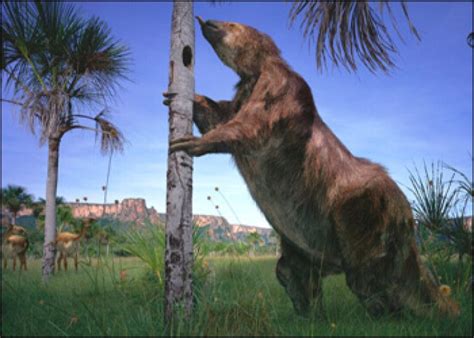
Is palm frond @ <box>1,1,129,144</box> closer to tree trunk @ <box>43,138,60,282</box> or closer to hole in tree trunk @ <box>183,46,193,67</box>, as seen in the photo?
tree trunk @ <box>43,138,60,282</box>

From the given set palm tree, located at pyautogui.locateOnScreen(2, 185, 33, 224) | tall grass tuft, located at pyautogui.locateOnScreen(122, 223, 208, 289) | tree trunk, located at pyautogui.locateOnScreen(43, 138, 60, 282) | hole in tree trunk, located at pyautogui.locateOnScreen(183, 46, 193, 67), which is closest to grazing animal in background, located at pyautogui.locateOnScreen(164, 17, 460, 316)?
hole in tree trunk, located at pyautogui.locateOnScreen(183, 46, 193, 67)

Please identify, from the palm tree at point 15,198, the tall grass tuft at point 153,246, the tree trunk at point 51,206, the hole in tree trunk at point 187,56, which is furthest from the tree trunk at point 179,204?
the palm tree at point 15,198

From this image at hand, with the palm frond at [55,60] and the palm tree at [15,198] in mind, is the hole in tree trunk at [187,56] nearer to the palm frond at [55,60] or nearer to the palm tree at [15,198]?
the palm frond at [55,60]

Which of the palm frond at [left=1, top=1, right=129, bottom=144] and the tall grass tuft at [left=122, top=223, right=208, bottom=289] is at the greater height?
the palm frond at [left=1, top=1, right=129, bottom=144]

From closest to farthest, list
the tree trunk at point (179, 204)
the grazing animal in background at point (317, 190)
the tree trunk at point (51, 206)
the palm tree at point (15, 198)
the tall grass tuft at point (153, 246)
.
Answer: the tree trunk at point (179, 204), the grazing animal in background at point (317, 190), the tall grass tuft at point (153, 246), the tree trunk at point (51, 206), the palm tree at point (15, 198)

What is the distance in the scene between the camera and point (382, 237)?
128 inches

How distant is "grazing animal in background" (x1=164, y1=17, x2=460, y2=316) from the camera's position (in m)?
3.25

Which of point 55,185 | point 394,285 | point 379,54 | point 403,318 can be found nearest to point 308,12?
point 379,54

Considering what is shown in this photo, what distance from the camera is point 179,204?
311 centimetres

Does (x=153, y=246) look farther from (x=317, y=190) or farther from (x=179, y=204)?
(x=317, y=190)

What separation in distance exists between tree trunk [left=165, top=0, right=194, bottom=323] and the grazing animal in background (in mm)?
157

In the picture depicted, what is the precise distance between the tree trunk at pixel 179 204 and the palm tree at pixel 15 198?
139ft

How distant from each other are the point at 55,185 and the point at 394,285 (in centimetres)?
934

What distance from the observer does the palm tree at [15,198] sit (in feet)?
134
